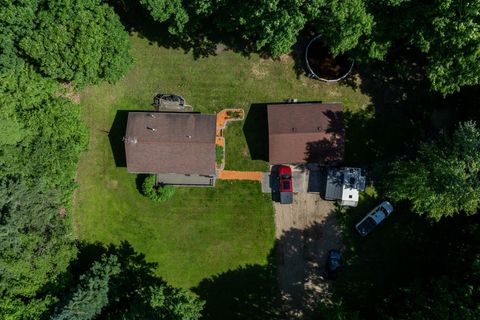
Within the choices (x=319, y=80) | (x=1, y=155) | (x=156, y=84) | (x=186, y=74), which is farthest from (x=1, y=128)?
(x=319, y=80)

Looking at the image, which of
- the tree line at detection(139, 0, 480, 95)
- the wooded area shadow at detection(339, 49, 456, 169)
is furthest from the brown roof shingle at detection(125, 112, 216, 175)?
the wooded area shadow at detection(339, 49, 456, 169)

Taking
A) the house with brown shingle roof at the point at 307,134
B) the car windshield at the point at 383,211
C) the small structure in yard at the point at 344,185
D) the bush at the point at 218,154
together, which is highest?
the house with brown shingle roof at the point at 307,134

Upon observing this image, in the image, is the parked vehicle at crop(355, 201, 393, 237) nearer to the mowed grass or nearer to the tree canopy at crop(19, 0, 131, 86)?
the mowed grass

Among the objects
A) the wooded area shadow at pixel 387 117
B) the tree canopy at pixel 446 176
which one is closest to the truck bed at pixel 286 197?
the wooded area shadow at pixel 387 117

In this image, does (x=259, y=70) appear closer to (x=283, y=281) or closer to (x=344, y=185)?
(x=344, y=185)

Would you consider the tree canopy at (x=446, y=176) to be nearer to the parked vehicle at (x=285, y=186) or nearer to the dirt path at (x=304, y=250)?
the dirt path at (x=304, y=250)

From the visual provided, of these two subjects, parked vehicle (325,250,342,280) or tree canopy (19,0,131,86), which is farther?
parked vehicle (325,250,342,280)

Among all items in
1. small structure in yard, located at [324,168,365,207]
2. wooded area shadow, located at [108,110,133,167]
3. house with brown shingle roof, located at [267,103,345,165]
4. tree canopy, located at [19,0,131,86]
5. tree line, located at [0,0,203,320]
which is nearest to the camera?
tree canopy, located at [19,0,131,86]

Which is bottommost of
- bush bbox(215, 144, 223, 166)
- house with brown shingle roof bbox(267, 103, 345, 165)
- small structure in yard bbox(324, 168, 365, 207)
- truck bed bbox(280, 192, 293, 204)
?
truck bed bbox(280, 192, 293, 204)
